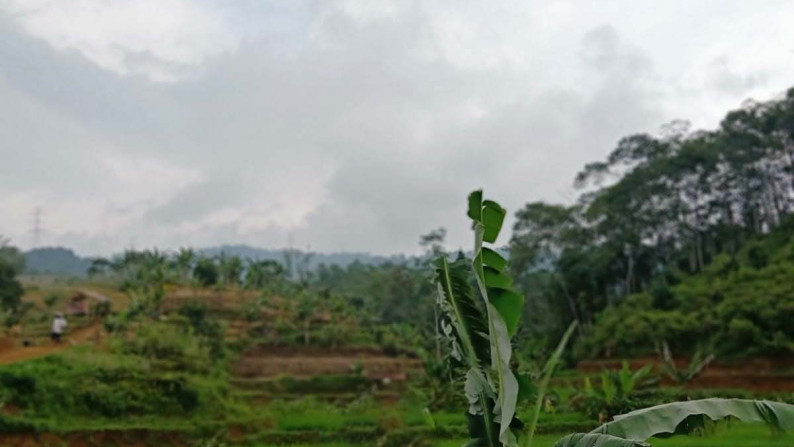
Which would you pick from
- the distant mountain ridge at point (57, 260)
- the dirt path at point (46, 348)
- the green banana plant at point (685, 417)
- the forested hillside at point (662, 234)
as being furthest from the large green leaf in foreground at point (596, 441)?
the distant mountain ridge at point (57, 260)

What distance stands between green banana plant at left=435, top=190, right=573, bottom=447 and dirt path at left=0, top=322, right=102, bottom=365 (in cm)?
1966

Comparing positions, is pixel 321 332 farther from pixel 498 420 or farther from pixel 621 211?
pixel 498 420

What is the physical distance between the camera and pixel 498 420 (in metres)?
5.43

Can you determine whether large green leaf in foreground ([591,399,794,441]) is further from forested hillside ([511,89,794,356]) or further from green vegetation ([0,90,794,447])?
forested hillside ([511,89,794,356])

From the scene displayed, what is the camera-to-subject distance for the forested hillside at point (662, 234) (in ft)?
101

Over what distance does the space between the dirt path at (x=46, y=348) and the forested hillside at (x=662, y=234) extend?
20.3m

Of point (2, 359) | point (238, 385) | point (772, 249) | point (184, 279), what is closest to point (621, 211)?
point (772, 249)

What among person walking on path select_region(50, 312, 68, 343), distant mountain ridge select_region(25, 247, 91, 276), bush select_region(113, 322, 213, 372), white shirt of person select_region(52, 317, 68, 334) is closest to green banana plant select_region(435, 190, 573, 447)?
bush select_region(113, 322, 213, 372)

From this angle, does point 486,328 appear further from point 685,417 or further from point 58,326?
point 58,326

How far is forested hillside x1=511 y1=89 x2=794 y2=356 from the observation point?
3067cm

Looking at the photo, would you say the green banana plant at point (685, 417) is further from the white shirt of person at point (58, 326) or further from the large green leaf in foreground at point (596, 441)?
the white shirt of person at point (58, 326)

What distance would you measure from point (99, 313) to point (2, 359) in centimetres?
1105

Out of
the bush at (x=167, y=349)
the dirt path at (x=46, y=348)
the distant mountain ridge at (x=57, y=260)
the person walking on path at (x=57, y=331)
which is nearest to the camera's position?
the bush at (x=167, y=349)

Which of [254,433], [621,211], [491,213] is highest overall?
[621,211]
